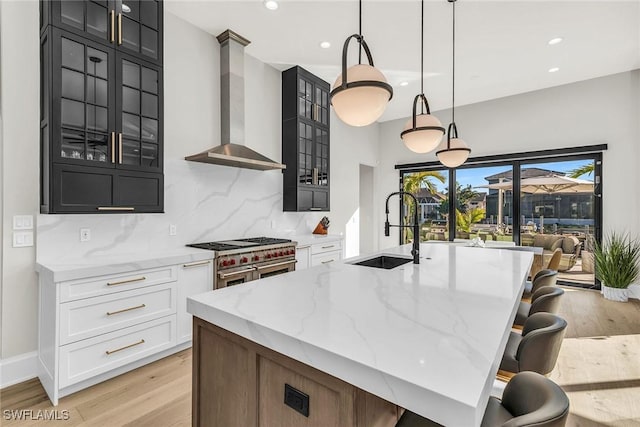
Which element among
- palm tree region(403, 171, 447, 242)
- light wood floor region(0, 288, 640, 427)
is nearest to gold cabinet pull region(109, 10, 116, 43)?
light wood floor region(0, 288, 640, 427)

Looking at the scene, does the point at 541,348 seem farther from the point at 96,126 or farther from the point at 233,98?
the point at 233,98

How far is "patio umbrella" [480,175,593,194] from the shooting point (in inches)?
194

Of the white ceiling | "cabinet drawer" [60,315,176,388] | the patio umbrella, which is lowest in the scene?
"cabinet drawer" [60,315,176,388]

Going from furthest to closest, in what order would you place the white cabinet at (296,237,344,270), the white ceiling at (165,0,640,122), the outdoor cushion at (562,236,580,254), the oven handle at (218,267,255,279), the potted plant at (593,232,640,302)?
the outdoor cushion at (562,236,580,254), the potted plant at (593,232,640,302), the white cabinet at (296,237,344,270), the white ceiling at (165,0,640,122), the oven handle at (218,267,255,279)

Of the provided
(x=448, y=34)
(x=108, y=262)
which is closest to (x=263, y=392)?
(x=108, y=262)

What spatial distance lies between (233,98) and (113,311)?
2.47 metres

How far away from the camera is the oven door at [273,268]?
3.19m

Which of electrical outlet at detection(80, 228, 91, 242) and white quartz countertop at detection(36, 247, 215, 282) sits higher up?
electrical outlet at detection(80, 228, 91, 242)

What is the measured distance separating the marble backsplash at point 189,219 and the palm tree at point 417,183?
304 centimetres

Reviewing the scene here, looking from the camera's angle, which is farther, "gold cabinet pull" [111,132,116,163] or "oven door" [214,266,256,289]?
"oven door" [214,266,256,289]

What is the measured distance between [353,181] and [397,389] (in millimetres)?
5429

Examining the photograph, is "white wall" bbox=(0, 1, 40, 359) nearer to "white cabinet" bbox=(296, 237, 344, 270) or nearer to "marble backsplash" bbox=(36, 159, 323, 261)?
"marble backsplash" bbox=(36, 159, 323, 261)

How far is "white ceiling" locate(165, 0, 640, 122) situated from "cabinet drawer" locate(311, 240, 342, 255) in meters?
2.45

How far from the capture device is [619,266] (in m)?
4.38
